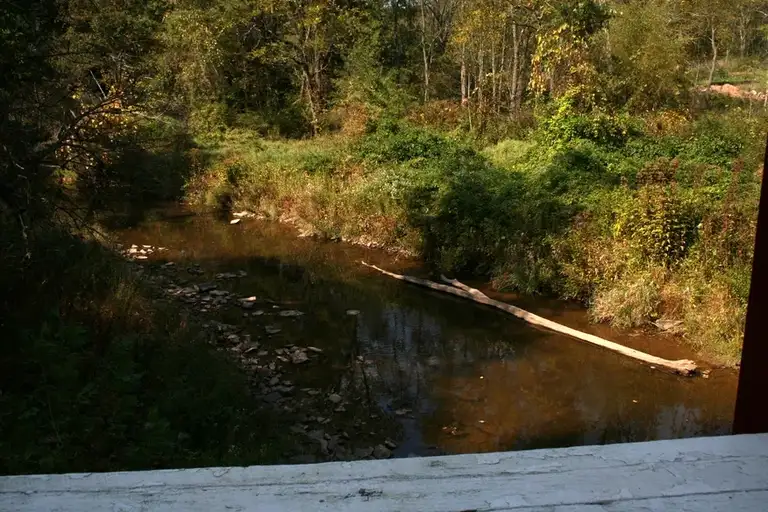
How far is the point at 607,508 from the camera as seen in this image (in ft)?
3.43

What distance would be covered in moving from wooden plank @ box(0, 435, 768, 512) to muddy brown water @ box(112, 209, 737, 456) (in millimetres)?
5988

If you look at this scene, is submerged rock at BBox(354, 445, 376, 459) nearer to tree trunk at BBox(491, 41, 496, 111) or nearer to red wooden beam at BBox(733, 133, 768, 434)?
red wooden beam at BBox(733, 133, 768, 434)

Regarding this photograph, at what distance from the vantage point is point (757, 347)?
1297 mm

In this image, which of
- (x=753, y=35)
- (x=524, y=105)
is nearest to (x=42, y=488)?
(x=524, y=105)

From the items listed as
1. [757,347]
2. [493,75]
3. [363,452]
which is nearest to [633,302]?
[363,452]

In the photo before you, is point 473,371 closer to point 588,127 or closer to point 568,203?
point 568,203

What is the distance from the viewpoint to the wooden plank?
106 centimetres

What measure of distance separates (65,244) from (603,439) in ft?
20.2

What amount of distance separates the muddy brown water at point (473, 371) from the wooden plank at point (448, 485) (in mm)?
5988

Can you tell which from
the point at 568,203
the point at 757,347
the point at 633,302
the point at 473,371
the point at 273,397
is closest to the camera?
the point at 757,347

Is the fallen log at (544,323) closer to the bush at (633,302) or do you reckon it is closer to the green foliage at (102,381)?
the bush at (633,302)

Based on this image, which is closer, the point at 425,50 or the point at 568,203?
the point at 568,203

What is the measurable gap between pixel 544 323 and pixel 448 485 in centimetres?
956

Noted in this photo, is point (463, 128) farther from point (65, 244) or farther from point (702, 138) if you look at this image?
point (65, 244)
